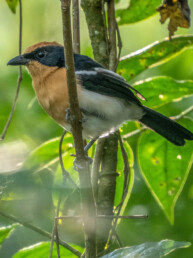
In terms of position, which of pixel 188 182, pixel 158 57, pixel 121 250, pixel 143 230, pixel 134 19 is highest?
pixel 134 19

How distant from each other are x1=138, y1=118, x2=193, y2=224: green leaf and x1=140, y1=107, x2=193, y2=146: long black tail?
0.05 meters

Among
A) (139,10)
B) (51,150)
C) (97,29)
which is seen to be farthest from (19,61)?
(139,10)

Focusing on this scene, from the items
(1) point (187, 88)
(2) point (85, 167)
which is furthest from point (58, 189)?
(1) point (187, 88)

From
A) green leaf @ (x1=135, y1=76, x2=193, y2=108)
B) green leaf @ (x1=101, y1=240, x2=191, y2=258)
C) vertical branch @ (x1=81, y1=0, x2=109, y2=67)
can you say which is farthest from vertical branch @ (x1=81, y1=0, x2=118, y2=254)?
green leaf @ (x1=101, y1=240, x2=191, y2=258)

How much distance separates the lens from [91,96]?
2479 mm

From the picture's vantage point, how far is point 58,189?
3.51 feet

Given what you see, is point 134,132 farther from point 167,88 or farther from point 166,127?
point 167,88

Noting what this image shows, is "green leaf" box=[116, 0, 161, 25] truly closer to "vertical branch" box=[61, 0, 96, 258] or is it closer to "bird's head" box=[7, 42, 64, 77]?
"bird's head" box=[7, 42, 64, 77]

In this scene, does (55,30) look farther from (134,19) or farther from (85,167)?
(85,167)

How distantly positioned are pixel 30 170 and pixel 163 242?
1.51 ft

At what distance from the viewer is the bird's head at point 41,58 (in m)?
2.66

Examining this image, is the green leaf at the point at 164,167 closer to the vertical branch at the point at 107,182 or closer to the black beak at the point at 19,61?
the vertical branch at the point at 107,182

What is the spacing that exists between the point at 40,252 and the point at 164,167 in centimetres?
77

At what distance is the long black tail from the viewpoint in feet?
8.00
